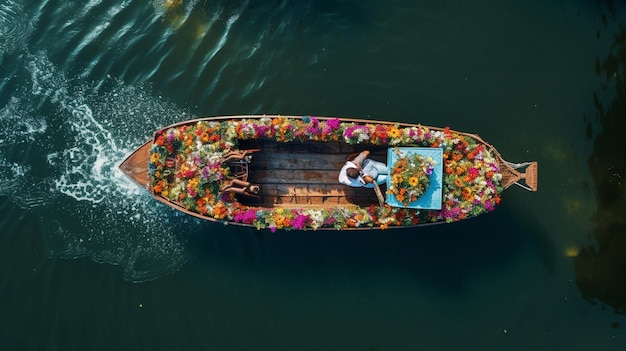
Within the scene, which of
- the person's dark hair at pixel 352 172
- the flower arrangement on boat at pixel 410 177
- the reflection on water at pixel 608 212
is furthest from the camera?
the reflection on water at pixel 608 212

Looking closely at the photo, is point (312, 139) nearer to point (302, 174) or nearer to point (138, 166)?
point (302, 174)

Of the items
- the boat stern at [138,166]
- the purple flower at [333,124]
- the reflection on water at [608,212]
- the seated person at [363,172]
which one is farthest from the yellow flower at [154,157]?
the reflection on water at [608,212]

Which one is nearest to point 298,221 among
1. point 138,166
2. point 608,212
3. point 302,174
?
point 302,174

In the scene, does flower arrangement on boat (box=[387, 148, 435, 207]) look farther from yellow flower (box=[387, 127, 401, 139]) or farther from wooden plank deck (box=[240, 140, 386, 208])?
wooden plank deck (box=[240, 140, 386, 208])

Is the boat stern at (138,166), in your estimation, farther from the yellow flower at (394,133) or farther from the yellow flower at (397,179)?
the yellow flower at (397,179)

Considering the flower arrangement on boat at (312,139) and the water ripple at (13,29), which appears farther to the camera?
the water ripple at (13,29)

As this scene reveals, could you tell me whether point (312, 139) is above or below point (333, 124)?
below
